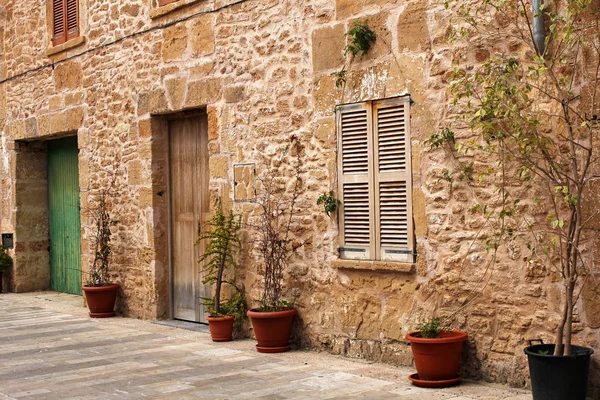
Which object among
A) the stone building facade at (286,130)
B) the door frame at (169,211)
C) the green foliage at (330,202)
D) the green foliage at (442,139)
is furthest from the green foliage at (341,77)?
the door frame at (169,211)

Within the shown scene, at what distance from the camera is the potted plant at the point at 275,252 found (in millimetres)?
7415

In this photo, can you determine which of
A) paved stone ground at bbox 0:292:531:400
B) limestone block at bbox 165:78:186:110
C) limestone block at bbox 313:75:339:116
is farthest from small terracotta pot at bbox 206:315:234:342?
limestone block at bbox 165:78:186:110

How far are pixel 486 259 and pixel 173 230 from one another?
440 cm

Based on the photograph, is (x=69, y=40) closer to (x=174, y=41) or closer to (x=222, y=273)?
(x=174, y=41)

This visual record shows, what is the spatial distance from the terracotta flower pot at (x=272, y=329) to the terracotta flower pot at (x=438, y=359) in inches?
64.7

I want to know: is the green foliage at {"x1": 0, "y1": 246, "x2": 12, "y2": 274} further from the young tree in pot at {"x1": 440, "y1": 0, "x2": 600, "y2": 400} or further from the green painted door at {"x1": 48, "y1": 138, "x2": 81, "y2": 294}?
the young tree in pot at {"x1": 440, "y1": 0, "x2": 600, "y2": 400}

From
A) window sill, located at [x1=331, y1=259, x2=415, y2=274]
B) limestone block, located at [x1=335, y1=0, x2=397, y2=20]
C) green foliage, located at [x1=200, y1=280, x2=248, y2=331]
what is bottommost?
green foliage, located at [x1=200, y1=280, x2=248, y2=331]

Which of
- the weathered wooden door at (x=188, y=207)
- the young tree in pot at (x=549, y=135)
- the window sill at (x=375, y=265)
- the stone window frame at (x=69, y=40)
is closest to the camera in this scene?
the young tree in pot at (x=549, y=135)

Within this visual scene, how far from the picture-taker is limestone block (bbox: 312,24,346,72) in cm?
718

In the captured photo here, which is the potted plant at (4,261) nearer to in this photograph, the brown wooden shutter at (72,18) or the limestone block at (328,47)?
the brown wooden shutter at (72,18)

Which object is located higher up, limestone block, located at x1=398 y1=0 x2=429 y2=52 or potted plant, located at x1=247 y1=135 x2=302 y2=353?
limestone block, located at x1=398 y1=0 x2=429 y2=52

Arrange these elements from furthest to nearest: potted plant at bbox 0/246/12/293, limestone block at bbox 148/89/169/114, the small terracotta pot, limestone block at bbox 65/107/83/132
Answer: potted plant at bbox 0/246/12/293, limestone block at bbox 65/107/83/132, limestone block at bbox 148/89/169/114, the small terracotta pot

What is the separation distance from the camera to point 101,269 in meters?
10.4

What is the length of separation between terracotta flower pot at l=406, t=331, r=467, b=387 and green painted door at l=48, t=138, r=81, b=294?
7121 mm
